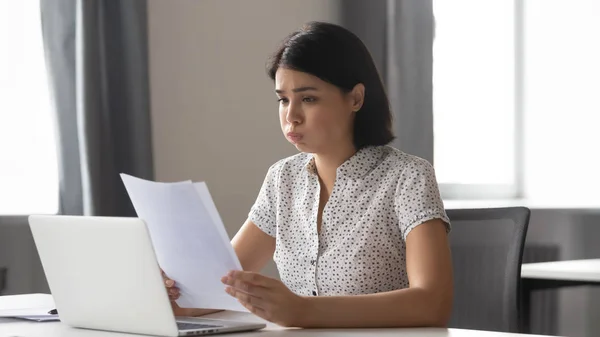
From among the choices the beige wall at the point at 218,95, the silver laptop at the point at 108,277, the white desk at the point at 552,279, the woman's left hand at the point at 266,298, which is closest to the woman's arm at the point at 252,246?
the silver laptop at the point at 108,277

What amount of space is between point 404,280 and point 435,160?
2650 millimetres

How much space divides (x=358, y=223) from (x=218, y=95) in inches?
65.3

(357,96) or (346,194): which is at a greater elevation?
(357,96)

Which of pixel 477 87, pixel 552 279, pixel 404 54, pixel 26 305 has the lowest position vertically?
pixel 552 279

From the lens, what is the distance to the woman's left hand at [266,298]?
1380mm

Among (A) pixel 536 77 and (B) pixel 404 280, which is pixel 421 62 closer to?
(A) pixel 536 77

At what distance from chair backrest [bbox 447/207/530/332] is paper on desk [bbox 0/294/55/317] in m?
0.81

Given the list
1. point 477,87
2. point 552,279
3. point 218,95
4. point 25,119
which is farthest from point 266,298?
point 477,87

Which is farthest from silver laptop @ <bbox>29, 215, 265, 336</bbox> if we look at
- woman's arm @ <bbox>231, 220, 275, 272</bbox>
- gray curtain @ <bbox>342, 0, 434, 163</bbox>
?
gray curtain @ <bbox>342, 0, 434, 163</bbox>

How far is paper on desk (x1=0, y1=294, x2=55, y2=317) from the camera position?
170 cm

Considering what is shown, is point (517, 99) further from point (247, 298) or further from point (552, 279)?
point (247, 298)

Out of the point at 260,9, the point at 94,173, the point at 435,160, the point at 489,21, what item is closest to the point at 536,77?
the point at 489,21

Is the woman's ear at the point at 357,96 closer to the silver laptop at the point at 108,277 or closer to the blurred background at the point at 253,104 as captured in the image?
the silver laptop at the point at 108,277

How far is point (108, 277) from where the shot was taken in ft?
4.57
